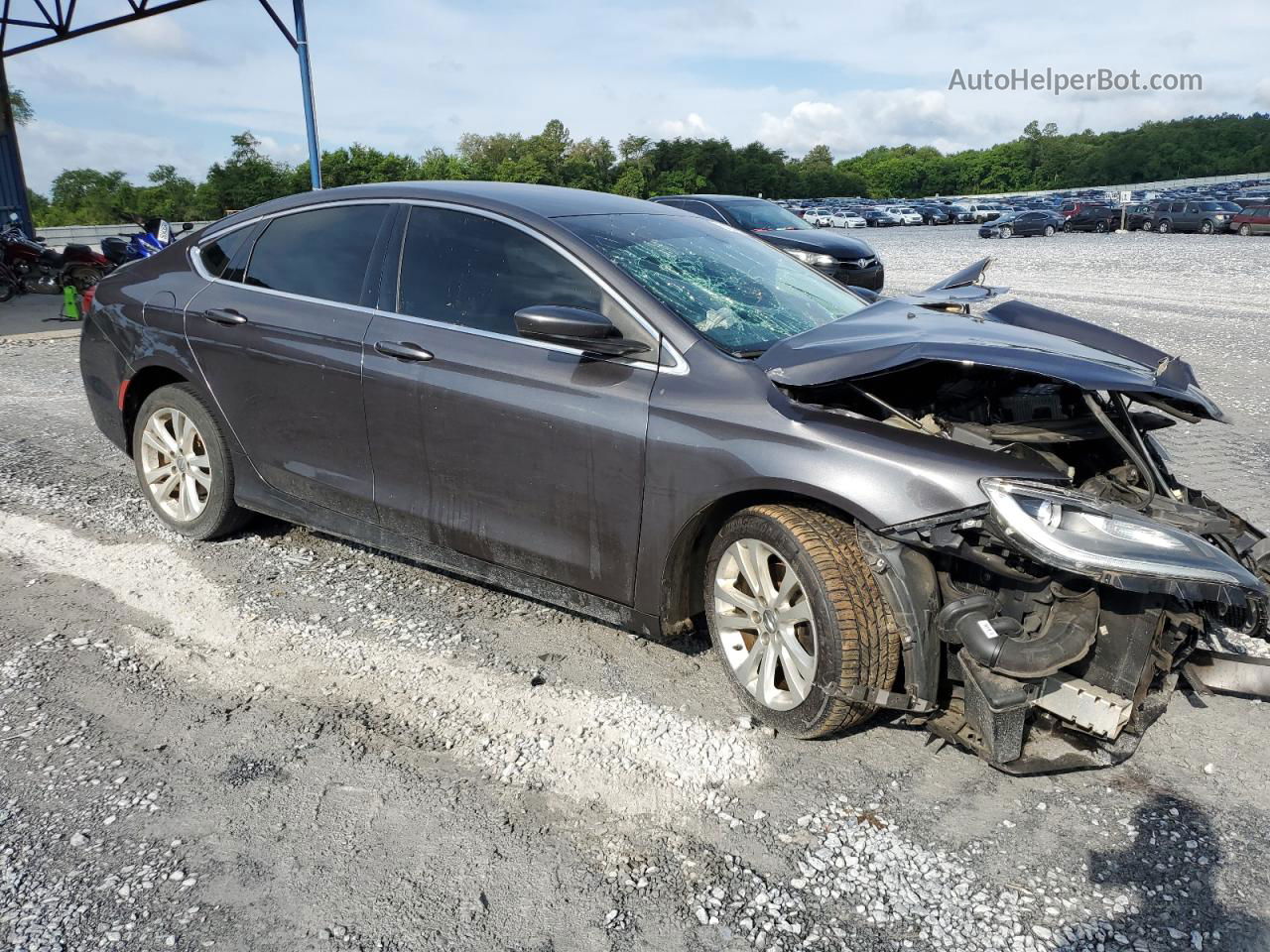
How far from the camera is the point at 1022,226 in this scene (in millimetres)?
40688

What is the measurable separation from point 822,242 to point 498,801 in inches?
491

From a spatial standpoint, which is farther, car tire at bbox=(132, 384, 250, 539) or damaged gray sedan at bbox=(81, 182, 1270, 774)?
car tire at bbox=(132, 384, 250, 539)

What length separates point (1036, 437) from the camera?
2963 millimetres

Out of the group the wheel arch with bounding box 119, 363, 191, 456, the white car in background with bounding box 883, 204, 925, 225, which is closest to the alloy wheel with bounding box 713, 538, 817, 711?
the wheel arch with bounding box 119, 363, 191, 456

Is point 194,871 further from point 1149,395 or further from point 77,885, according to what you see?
point 1149,395

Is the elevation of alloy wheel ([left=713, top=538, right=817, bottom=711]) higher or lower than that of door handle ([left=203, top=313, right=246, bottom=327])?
lower

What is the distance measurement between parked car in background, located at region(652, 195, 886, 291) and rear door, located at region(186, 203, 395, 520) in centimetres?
907

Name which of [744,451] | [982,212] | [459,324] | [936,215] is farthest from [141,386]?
[982,212]

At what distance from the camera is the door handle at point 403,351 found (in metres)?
3.81

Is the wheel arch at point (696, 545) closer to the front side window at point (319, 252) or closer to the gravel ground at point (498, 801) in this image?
the gravel ground at point (498, 801)

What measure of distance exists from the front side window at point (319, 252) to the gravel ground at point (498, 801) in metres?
1.31

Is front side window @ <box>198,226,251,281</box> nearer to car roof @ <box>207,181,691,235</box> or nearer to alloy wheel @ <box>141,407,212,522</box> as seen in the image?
car roof @ <box>207,181,691,235</box>

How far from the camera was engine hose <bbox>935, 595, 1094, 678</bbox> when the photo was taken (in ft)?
9.23

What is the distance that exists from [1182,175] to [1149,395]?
120395 millimetres
